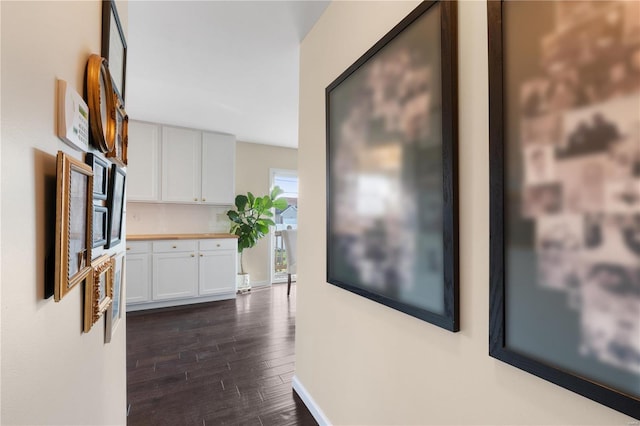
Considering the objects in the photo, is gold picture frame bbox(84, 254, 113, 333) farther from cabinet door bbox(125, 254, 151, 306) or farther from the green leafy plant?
the green leafy plant

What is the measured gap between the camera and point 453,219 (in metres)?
0.95

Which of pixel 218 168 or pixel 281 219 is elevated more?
pixel 218 168

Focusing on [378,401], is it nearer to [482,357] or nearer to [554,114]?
[482,357]

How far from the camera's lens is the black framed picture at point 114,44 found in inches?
42.8

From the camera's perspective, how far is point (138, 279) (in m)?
3.73

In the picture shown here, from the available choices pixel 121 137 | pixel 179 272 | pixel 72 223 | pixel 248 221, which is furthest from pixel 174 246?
pixel 72 223

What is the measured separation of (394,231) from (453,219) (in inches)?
11.6

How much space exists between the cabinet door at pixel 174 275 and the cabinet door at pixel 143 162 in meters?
0.88

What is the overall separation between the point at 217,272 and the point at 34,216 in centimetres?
386

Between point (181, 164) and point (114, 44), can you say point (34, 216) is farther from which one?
point (181, 164)

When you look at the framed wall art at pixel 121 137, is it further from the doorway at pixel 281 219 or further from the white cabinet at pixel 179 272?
the doorway at pixel 281 219

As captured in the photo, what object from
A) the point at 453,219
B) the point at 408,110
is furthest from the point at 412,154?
the point at 453,219

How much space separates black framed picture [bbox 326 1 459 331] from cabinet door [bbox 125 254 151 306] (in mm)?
3221

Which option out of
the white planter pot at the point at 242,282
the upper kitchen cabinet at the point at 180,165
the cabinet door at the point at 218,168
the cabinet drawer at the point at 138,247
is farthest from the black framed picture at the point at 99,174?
the white planter pot at the point at 242,282
